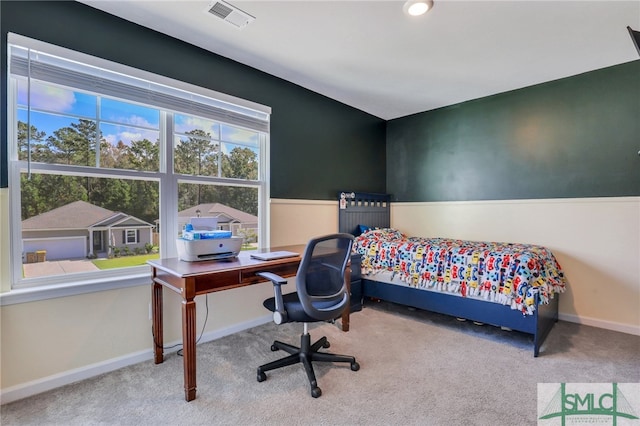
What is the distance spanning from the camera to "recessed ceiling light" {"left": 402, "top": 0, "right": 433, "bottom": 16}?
6.24 feet

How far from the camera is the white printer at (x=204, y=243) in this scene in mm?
1992

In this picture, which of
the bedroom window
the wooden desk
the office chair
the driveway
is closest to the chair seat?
the office chair

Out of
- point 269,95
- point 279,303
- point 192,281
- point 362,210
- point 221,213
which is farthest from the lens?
point 362,210

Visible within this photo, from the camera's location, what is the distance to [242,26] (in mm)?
2217

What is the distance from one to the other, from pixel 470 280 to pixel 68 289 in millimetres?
2915

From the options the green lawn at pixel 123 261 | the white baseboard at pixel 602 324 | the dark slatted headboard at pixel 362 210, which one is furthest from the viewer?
the dark slatted headboard at pixel 362 210

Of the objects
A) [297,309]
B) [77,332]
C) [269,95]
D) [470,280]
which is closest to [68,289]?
[77,332]

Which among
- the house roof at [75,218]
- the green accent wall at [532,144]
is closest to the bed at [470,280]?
the green accent wall at [532,144]

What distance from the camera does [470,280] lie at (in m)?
2.60

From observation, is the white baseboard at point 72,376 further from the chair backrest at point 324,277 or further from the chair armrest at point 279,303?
the chair backrest at point 324,277

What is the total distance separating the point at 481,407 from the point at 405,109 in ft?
11.1

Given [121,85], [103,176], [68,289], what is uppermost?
[121,85]

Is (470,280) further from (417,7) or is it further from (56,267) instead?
(56,267)

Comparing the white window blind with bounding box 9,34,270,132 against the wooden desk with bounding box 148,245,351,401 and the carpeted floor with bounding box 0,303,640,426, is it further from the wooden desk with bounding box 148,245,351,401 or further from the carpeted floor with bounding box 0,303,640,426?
the carpeted floor with bounding box 0,303,640,426
